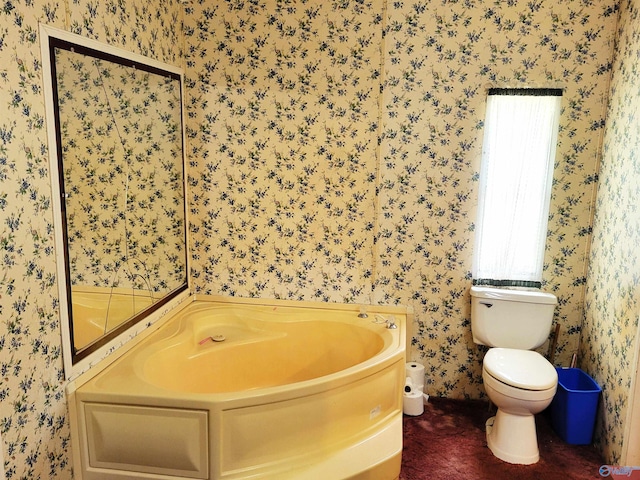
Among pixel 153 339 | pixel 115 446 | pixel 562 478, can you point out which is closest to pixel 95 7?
pixel 153 339

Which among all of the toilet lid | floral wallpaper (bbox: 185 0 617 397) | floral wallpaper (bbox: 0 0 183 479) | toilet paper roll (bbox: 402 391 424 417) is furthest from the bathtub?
floral wallpaper (bbox: 185 0 617 397)

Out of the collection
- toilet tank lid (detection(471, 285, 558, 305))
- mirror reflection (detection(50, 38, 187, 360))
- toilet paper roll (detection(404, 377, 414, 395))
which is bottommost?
toilet paper roll (detection(404, 377, 414, 395))

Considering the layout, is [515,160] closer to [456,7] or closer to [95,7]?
[456,7]

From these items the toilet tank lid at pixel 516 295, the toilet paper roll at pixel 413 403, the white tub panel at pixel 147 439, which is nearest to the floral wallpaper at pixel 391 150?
the toilet tank lid at pixel 516 295

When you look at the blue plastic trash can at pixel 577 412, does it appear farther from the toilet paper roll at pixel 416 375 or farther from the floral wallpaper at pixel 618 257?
the toilet paper roll at pixel 416 375

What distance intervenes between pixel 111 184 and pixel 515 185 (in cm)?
219

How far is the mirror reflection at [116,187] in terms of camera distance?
2010 millimetres

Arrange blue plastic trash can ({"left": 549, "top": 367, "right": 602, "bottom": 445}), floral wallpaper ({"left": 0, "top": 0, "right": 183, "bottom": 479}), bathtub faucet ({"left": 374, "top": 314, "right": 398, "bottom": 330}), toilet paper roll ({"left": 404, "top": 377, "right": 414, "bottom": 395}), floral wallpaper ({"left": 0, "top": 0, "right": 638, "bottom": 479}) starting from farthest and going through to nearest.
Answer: toilet paper roll ({"left": 404, "top": 377, "right": 414, "bottom": 395}) → bathtub faucet ({"left": 374, "top": 314, "right": 398, "bottom": 330}) → floral wallpaper ({"left": 0, "top": 0, "right": 638, "bottom": 479}) → blue plastic trash can ({"left": 549, "top": 367, "right": 602, "bottom": 445}) → floral wallpaper ({"left": 0, "top": 0, "right": 183, "bottom": 479})

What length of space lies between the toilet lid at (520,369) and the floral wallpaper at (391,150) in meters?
0.33

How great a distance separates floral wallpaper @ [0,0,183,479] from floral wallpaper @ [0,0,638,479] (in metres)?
0.81

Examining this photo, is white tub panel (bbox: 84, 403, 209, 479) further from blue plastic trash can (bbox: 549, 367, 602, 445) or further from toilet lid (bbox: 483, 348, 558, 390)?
blue plastic trash can (bbox: 549, 367, 602, 445)

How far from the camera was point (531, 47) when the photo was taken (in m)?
2.79

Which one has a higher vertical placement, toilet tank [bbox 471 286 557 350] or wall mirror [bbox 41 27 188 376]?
wall mirror [bbox 41 27 188 376]

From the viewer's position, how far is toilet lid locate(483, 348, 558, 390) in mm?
2439
